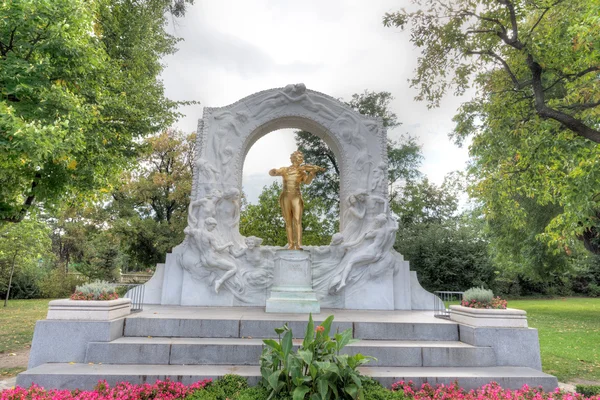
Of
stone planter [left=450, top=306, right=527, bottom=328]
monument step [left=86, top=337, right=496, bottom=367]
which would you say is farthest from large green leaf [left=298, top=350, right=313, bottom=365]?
stone planter [left=450, top=306, right=527, bottom=328]

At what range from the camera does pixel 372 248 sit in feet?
28.2

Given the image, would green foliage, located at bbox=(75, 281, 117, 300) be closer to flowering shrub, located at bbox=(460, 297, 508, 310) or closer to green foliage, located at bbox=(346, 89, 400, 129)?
flowering shrub, located at bbox=(460, 297, 508, 310)

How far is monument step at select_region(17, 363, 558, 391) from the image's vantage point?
172 inches

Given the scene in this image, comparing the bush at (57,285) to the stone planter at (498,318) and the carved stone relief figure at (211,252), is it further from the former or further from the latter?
the stone planter at (498,318)

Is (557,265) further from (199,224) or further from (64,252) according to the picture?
(64,252)

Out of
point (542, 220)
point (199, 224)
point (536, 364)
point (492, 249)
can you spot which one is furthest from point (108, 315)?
point (492, 249)

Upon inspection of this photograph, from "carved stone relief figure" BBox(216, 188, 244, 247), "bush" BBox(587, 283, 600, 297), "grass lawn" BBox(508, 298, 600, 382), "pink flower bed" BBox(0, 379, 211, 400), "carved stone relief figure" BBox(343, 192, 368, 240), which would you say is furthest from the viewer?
"bush" BBox(587, 283, 600, 297)

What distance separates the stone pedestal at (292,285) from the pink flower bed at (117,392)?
3.15 meters

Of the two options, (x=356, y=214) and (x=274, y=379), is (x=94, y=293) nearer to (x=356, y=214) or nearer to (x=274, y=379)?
(x=274, y=379)

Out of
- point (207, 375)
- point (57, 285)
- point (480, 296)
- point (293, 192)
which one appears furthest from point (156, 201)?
point (480, 296)

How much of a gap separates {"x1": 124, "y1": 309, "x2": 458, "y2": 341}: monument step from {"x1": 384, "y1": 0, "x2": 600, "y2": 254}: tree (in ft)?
18.1

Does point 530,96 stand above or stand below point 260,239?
above

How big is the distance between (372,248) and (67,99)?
723 cm

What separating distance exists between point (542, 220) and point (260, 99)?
12485mm
